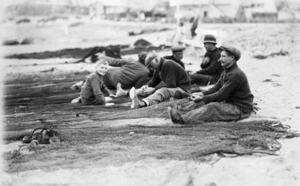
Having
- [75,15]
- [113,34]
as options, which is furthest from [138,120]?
[113,34]

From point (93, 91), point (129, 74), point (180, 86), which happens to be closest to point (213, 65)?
point (180, 86)

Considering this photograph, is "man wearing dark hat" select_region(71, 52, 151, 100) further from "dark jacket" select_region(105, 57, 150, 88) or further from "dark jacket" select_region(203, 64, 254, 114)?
"dark jacket" select_region(203, 64, 254, 114)

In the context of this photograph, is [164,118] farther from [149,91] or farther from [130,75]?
[130,75]

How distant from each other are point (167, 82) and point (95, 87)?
1.05 meters

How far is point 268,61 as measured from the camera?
8.73 metres

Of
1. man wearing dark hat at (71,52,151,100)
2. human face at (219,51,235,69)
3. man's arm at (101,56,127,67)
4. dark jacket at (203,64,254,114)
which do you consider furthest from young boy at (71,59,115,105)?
human face at (219,51,235,69)

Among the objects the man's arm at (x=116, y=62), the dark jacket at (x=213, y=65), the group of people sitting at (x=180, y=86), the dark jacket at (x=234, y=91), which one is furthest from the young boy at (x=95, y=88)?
the dark jacket at (x=213, y=65)

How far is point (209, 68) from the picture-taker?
712 centimetres

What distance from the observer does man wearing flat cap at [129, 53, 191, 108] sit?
19.1ft

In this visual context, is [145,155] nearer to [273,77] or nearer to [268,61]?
[273,77]

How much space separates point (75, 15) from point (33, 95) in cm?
989

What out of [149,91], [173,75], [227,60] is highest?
[227,60]

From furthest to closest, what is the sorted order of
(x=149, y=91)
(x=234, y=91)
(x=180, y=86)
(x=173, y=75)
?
(x=149, y=91) → (x=180, y=86) → (x=173, y=75) → (x=234, y=91)

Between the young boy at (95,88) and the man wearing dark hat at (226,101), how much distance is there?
1.42 m
